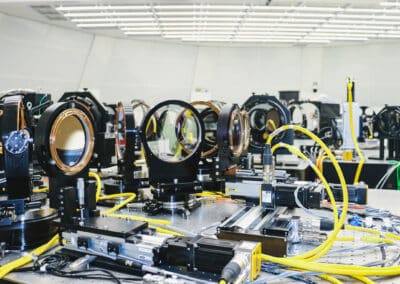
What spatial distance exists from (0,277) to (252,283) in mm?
975

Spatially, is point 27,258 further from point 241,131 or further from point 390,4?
point 390,4

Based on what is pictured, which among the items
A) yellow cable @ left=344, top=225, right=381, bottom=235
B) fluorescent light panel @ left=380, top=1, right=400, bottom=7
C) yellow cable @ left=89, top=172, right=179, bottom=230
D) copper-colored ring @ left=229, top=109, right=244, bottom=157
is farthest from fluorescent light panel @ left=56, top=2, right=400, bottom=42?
→ yellow cable @ left=344, top=225, right=381, bottom=235

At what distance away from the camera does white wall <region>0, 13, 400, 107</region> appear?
313 inches

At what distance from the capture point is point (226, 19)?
21.1 feet

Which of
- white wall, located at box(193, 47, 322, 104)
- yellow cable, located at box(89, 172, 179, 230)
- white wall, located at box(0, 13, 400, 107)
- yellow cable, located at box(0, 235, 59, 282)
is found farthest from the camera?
white wall, located at box(193, 47, 322, 104)

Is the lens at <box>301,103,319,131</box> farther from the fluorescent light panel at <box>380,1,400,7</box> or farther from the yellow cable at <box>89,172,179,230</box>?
the yellow cable at <box>89,172,179,230</box>

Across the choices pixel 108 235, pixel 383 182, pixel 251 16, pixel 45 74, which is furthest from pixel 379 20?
pixel 108 235

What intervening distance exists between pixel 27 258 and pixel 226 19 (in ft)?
18.0

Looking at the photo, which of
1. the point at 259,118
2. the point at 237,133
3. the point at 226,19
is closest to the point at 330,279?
the point at 237,133

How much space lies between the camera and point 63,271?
158cm

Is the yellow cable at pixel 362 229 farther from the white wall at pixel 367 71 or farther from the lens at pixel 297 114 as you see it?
the white wall at pixel 367 71

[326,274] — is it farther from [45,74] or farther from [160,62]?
[160,62]

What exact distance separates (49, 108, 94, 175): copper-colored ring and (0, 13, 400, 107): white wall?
227 inches

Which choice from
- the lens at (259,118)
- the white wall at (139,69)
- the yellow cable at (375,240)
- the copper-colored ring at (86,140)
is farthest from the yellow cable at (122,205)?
the white wall at (139,69)
